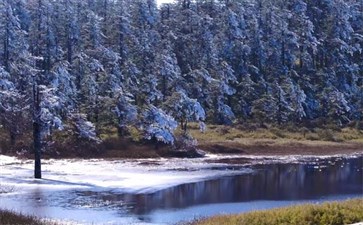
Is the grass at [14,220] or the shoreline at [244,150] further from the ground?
the shoreline at [244,150]

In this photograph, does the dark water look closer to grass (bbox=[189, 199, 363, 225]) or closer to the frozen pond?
the frozen pond

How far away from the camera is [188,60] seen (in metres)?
104

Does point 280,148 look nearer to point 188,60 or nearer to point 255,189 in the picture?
point 255,189

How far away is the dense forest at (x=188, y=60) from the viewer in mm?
77688

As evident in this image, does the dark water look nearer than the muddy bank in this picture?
Yes

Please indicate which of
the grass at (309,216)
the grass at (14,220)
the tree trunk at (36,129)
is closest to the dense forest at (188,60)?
the tree trunk at (36,129)

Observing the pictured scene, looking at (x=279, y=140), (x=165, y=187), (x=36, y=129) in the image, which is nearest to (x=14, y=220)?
(x=165, y=187)

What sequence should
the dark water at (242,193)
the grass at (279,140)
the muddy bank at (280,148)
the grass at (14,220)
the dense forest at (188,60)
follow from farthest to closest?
the dense forest at (188,60), the grass at (279,140), the muddy bank at (280,148), the dark water at (242,193), the grass at (14,220)

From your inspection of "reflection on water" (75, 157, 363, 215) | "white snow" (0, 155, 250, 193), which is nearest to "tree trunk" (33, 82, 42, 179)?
"white snow" (0, 155, 250, 193)

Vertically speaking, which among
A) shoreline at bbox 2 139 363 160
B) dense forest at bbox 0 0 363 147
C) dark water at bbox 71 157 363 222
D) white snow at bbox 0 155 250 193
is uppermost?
dense forest at bbox 0 0 363 147

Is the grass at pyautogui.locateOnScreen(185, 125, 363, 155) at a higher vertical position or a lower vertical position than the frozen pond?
higher

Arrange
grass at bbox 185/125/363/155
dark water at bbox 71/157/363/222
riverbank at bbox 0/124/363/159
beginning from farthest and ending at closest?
grass at bbox 185/125/363/155
riverbank at bbox 0/124/363/159
dark water at bbox 71/157/363/222

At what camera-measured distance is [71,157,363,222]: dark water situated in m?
35.8

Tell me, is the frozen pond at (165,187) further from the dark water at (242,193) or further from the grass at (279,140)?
the grass at (279,140)
